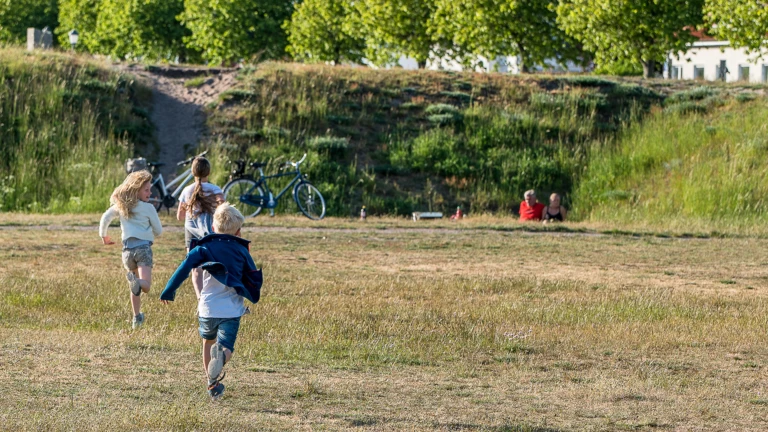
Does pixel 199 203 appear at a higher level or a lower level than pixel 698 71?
lower

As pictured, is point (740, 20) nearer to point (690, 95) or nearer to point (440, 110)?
point (690, 95)

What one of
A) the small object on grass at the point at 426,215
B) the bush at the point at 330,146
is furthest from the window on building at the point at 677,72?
the small object on grass at the point at 426,215

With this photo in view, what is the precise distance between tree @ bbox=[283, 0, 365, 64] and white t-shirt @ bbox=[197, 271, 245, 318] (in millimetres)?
39557

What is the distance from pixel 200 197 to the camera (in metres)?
10.7

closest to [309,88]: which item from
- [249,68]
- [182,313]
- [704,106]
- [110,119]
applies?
[249,68]

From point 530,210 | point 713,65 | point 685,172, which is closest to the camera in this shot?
point 530,210

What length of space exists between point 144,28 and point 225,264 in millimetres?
48427

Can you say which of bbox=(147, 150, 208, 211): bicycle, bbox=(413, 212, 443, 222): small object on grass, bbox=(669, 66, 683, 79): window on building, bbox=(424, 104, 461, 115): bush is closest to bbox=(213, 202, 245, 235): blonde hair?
bbox=(147, 150, 208, 211): bicycle

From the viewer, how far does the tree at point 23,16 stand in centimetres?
6281

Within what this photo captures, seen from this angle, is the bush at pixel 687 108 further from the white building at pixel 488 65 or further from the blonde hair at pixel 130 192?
the blonde hair at pixel 130 192

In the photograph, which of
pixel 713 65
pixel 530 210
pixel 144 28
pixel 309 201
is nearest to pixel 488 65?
pixel 144 28

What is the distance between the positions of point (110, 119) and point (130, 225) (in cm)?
1962

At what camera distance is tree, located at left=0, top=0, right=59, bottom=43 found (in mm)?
62812

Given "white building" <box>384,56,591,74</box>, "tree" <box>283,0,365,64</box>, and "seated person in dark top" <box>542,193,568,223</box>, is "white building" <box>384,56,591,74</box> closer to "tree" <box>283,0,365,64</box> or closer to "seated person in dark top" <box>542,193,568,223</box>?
"tree" <box>283,0,365,64</box>
